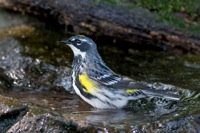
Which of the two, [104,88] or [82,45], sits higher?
[82,45]

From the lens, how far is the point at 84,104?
8383 mm

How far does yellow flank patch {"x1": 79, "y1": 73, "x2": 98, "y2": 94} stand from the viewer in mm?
7660

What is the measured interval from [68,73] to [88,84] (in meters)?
1.78

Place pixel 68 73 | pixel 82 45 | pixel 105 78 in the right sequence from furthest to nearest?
pixel 68 73, pixel 82 45, pixel 105 78

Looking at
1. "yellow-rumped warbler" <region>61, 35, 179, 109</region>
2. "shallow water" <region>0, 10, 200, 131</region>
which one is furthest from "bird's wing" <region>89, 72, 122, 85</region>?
"shallow water" <region>0, 10, 200, 131</region>

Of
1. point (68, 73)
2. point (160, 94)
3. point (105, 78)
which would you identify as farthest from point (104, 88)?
point (68, 73)

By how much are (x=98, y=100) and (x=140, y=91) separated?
55 centimetres

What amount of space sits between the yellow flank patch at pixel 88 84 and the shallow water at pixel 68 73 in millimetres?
276

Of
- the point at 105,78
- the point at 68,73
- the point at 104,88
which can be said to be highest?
the point at 105,78

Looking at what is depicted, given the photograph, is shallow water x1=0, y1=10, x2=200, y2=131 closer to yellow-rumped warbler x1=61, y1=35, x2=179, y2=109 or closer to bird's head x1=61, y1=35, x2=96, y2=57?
yellow-rumped warbler x1=61, y1=35, x2=179, y2=109

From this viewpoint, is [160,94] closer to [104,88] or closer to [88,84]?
[104,88]

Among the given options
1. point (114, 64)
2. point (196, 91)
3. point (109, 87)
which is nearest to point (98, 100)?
point (109, 87)

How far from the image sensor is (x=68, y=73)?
9.44 meters

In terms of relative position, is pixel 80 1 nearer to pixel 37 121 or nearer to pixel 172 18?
pixel 172 18
